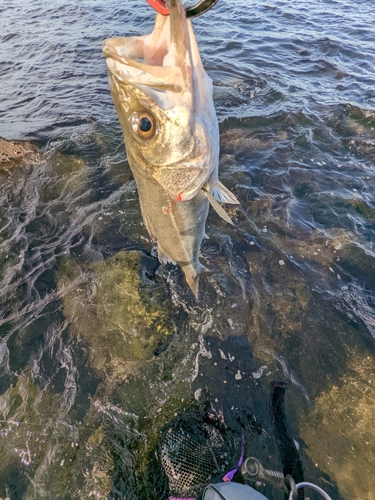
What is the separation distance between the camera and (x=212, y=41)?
446 inches

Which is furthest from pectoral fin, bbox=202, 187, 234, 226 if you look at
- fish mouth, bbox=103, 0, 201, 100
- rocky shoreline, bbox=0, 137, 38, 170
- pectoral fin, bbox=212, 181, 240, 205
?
rocky shoreline, bbox=0, 137, 38, 170

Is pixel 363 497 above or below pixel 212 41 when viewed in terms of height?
below

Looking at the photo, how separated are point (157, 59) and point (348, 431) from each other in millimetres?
3937

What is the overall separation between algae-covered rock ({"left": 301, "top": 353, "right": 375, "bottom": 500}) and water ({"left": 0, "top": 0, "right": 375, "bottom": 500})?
12 millimetres

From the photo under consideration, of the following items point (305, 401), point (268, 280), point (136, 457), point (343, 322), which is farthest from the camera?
point (268, 280)

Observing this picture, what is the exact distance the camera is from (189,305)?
169 inches

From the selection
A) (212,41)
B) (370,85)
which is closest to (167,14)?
(370,85)

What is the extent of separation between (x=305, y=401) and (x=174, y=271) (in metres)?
2.43

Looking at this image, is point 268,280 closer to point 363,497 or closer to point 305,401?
point 305,401

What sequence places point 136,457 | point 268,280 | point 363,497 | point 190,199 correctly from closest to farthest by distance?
point 190,199
point 363,497
point 136,457
point 268,280

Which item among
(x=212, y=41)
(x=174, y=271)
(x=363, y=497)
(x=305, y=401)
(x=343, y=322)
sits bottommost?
(x=363, y=497)

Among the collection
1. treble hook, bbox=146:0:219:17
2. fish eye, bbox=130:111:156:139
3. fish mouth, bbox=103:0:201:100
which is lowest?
fish eye, bbox=130:111:156:139

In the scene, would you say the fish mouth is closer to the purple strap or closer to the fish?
the fish

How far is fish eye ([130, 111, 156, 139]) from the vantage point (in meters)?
1.97
